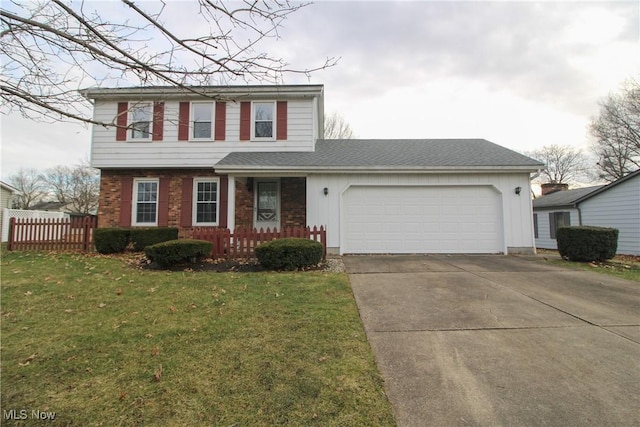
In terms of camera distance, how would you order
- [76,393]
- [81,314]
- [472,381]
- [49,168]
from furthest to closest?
[49,168], [81,314], [472,381], [76,393]

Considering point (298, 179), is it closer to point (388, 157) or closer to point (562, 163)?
point (388, 157)

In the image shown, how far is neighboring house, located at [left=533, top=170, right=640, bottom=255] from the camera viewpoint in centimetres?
1296

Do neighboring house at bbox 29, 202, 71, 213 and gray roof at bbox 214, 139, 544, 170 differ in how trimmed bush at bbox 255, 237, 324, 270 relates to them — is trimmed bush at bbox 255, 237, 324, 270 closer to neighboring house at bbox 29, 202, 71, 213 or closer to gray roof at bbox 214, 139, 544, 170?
gray roof at bbox 214, 139, 544, 170

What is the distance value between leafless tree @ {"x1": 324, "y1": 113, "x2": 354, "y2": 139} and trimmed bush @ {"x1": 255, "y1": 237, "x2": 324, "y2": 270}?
20.6m

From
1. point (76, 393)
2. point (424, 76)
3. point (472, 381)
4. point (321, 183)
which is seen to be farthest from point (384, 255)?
point (76, 393)

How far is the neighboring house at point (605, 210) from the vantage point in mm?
12961

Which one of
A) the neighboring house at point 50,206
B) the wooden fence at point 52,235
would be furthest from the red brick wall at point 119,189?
the neighboring house at point 50,206

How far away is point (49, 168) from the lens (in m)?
44.9

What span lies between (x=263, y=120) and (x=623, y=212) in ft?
52.6

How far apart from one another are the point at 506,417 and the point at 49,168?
59.9 m

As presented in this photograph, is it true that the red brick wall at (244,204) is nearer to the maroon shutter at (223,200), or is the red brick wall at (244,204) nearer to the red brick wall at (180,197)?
the red brick wall at (180,197)

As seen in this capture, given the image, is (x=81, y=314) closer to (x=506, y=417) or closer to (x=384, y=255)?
(x=506, y=417)

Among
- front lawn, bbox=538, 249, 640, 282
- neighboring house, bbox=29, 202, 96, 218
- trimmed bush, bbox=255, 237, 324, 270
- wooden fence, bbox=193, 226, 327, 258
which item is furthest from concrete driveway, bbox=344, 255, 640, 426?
neighboring house, bbox=29, 202, 96, 218

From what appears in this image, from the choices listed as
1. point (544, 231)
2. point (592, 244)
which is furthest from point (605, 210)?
point (592, 244)
